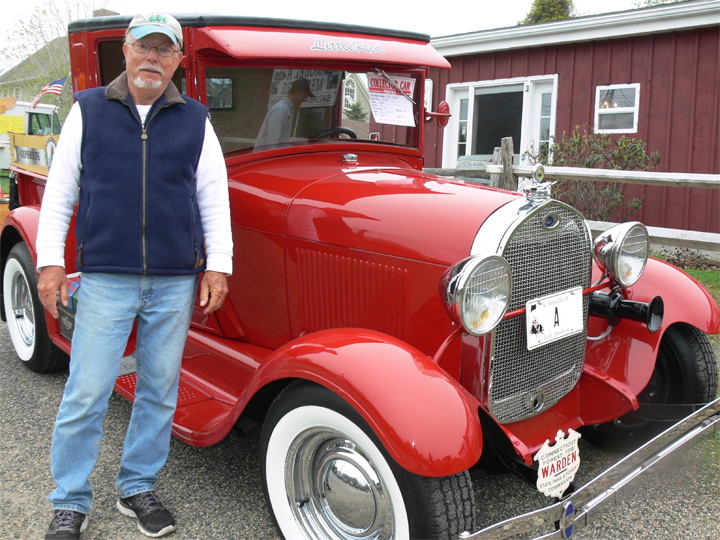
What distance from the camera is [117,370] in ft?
7.27

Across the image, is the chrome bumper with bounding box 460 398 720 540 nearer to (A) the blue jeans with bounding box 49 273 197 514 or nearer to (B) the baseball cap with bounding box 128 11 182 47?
(A) the blue jeans with bounding box 49 273 197 514

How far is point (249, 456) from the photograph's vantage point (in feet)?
9.46

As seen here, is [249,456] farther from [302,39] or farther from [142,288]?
[302,39]

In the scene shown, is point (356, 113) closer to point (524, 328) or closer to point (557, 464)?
point (524, 328)

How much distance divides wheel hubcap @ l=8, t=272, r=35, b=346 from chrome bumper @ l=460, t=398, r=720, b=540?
10.4 ft

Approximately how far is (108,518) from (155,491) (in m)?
0.23

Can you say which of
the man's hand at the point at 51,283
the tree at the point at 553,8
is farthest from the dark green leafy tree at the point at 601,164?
the tree at the point at 553,8

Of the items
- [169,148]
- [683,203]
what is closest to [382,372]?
[169,148]

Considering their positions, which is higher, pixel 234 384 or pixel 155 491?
pixel 234 384

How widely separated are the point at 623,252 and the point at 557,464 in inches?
39.9

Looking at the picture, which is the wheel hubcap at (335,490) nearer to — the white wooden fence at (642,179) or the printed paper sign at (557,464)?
the printed paper sign at (557,464)

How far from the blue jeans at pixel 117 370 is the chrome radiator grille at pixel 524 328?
1146 millimetres

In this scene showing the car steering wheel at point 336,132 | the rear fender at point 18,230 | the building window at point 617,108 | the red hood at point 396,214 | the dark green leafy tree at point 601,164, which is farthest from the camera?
the building window at point 617,108

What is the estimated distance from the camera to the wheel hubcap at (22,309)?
12.7ft
